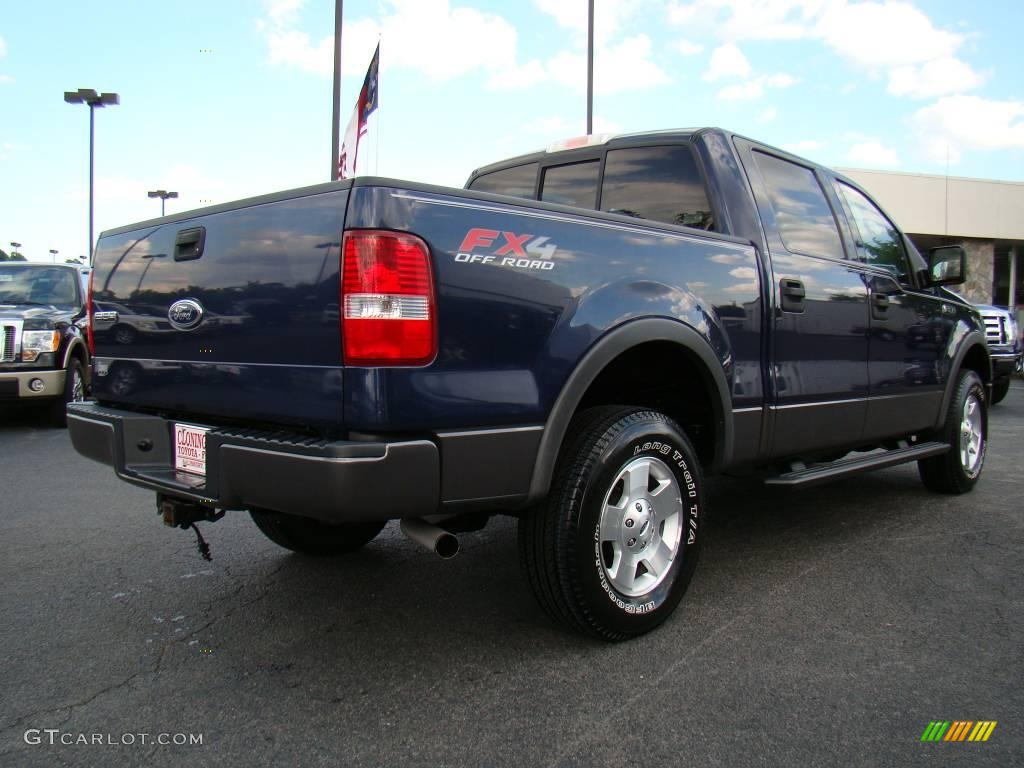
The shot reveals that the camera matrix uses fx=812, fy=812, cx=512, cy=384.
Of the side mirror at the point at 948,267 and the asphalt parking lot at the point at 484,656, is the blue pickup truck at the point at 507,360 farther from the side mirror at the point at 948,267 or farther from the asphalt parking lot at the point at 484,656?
the side mirror at the point at 948,267

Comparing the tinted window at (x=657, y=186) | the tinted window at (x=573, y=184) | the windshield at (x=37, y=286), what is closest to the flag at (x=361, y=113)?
the windshield at (x=37, y=286)

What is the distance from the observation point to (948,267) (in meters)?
4.85

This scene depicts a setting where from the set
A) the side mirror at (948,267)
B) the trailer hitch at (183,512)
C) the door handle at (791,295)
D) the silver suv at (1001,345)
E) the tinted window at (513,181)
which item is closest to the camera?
the trailer hitch at (183,512)

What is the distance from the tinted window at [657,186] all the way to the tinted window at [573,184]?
0.27 ft

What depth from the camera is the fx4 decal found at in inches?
94.0

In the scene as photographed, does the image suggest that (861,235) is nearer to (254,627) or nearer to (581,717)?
(581,717)

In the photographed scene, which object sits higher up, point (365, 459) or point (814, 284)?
point (814, 284)

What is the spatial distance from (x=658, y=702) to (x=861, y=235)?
3086 mm

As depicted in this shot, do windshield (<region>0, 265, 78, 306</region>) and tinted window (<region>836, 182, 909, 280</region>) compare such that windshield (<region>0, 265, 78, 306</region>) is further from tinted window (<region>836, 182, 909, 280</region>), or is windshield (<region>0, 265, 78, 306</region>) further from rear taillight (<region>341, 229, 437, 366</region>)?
tinted window (<region>836, 182, 909, 280</region>)

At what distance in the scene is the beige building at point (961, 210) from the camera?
901 inches

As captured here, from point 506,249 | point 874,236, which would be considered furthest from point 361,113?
point 506,249

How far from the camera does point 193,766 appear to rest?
212cm

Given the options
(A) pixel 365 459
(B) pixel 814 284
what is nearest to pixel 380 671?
(A) pixel 365 459

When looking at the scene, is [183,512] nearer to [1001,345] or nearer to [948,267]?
[948,267]
